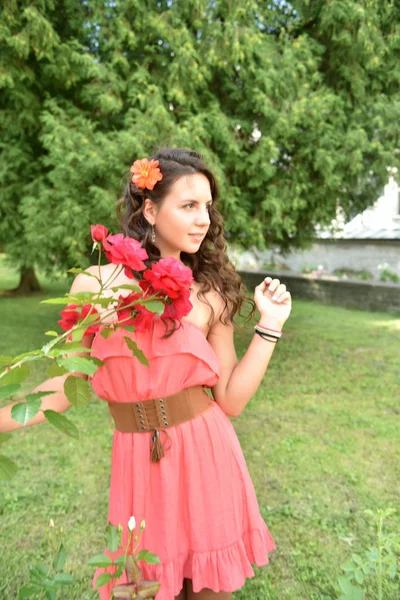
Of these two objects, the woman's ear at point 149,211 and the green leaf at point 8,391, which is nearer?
the green leaf at point 8,391

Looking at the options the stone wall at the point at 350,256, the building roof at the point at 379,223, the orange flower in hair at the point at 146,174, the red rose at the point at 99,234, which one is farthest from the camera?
the building roof at the point at 379,223

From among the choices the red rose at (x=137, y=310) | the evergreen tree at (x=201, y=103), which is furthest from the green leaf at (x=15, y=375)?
the evergreen tree at (x=201, y=103)

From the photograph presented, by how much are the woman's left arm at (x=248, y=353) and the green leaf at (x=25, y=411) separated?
81cm

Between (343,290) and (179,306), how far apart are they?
38.6ft

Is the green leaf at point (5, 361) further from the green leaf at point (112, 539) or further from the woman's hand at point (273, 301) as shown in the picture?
the woman's hand at point (273, 301)

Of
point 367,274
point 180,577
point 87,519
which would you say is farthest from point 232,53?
point 367,274

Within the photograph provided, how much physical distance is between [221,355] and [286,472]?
8.21ft

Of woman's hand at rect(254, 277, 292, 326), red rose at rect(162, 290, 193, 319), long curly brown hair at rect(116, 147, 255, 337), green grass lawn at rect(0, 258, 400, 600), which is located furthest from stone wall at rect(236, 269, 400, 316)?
red rose at rect(162, 290, 193, 319)

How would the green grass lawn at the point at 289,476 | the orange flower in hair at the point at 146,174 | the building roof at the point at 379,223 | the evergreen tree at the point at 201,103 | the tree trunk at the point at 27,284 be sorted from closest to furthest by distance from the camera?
the orange flower in hair at the point at 146,174
the green grass lawn at the point at 289,476
the evergreen tree at the point at 201,103
the building roof at the point at 379,223
the tree trunk at the point at 27,284

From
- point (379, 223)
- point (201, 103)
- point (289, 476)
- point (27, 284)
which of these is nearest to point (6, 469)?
point (289, 476)

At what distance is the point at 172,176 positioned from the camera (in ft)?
5.76

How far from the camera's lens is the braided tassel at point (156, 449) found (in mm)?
1603

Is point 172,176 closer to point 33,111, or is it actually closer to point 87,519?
point 87,519

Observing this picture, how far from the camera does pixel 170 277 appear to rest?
1.22m
